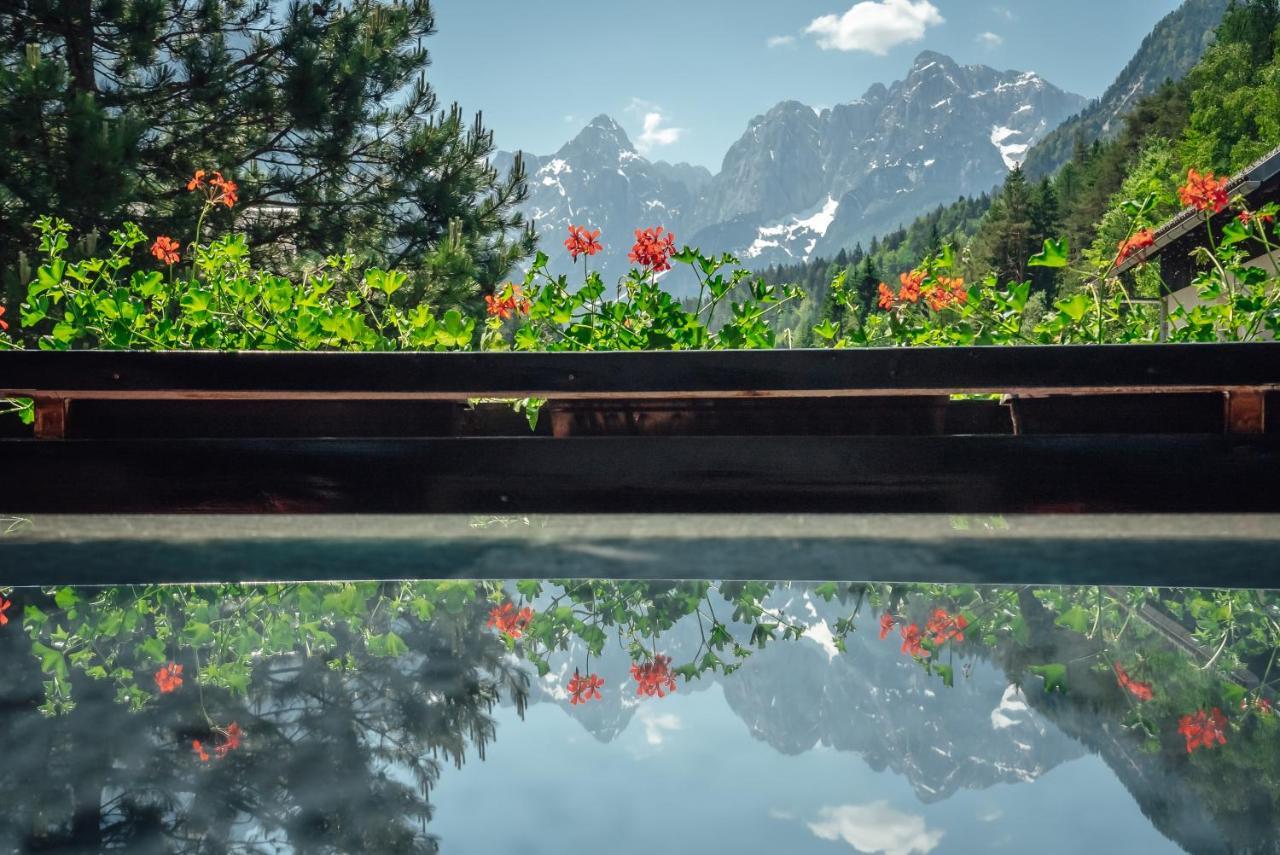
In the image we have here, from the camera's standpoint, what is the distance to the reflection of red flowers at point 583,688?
139cm

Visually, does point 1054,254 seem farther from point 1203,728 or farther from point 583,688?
point 583,688

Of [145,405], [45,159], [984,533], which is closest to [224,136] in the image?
[45,159]

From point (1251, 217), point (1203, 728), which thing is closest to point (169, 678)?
point (1203, 728)

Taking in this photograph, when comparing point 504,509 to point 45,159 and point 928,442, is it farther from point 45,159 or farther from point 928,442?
point 45,159

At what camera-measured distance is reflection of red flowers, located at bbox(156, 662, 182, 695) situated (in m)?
1.38

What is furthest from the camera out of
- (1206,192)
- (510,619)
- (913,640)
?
(1206,192)

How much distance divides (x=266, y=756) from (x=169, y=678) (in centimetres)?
39

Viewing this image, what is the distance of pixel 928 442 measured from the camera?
2.48 m

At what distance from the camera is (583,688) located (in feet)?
4.69

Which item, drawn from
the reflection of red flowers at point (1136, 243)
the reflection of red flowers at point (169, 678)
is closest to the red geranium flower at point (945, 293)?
the reflection of red flowers at point (1136, 243)

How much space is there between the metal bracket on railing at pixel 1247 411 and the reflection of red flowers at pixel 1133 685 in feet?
4.50

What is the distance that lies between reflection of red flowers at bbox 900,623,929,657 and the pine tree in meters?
8.25

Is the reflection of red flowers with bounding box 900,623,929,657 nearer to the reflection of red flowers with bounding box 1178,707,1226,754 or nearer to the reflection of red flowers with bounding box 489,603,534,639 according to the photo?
the reflection of red flowers with bounding box 1178,707,1226,754

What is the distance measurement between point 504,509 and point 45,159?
7.69 m
